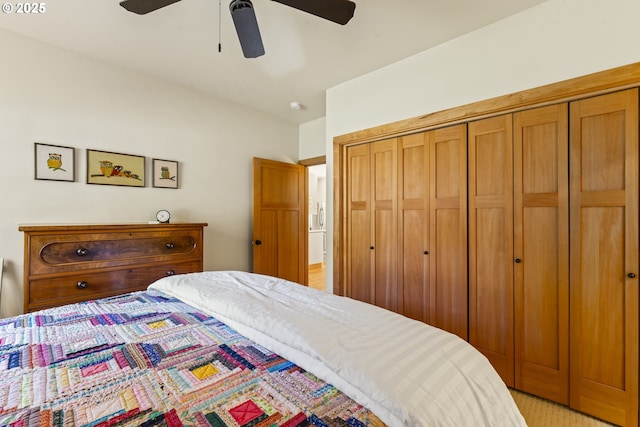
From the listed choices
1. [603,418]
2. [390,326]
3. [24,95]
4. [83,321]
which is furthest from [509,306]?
[24,95]

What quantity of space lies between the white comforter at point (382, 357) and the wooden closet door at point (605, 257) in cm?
128

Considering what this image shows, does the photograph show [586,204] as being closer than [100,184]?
Yes

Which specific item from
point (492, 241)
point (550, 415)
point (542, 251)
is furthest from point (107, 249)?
point (550, 415)

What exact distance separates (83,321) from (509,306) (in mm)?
2488

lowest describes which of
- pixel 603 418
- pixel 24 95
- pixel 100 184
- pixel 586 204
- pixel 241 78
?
pixel 603 418

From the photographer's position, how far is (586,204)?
1804 mm

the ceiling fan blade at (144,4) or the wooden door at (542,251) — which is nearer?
the ceiling fan blade at (144,4)

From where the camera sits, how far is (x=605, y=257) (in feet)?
5.77

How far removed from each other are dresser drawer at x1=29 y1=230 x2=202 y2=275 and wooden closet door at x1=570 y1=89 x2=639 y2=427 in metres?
2.90

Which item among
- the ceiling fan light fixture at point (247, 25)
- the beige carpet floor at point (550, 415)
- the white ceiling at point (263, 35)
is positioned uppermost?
→ the white ceiling at point (263, 35)

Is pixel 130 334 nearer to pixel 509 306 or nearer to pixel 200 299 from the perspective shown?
pixel 200 299

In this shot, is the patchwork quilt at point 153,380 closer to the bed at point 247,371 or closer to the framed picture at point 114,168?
the bed at point 247,371

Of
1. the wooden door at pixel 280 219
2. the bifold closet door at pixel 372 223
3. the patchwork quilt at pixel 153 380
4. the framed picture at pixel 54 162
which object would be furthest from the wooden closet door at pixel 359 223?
the framed picture at pixel 54 162

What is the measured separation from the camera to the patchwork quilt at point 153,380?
2.38 ft
